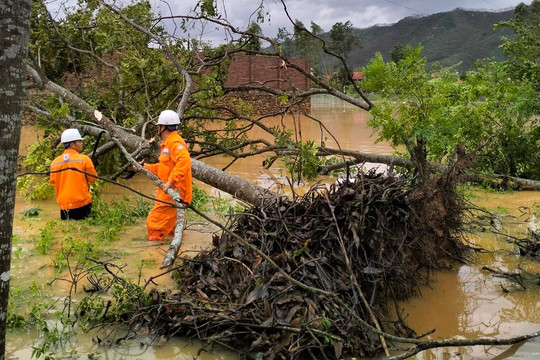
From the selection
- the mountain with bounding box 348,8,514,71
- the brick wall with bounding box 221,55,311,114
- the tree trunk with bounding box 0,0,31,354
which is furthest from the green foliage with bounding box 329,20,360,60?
the tree trunk with bounding box 0,0,31,354

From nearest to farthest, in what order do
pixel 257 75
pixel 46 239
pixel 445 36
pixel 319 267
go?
pixel 319 267 < pixel 46 239 < pixel 257 75 < pixel 445 36

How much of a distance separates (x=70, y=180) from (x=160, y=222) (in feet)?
5.20

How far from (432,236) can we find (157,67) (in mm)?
5406

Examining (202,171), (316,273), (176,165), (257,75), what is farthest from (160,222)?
(257,75)

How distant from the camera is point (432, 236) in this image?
551 cm

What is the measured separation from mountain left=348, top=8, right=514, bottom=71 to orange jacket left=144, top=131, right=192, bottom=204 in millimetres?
48150

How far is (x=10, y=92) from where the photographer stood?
2.35 m

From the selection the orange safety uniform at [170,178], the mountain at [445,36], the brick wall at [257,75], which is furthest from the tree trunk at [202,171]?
the mountain at [445,36]

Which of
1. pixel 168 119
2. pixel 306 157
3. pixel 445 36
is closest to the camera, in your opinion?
pixel 168 119

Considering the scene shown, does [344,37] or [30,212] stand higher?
[344,37]

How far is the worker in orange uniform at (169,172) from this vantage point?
6445 millimetres

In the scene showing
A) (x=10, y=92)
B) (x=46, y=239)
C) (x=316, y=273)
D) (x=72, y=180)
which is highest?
(x=10, y=92)

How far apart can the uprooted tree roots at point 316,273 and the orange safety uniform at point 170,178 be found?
1395mm

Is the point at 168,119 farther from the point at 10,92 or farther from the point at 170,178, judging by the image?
the point at 10,92
